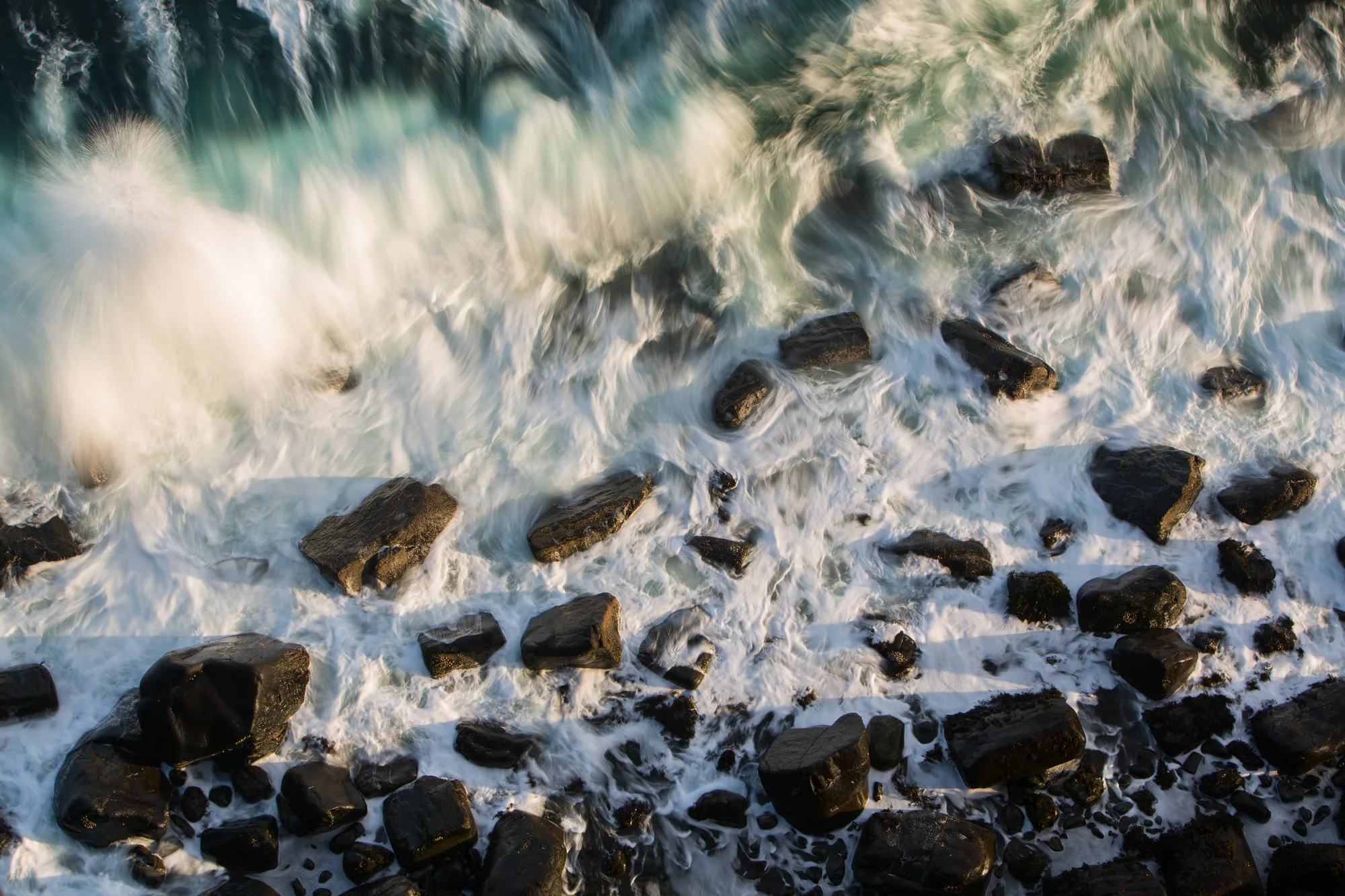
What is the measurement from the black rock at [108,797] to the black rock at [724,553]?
9.17 feet

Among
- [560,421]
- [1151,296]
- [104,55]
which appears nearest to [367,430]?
[560,421]

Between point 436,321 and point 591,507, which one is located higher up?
point 436,321

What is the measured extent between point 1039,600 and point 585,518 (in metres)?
2.51

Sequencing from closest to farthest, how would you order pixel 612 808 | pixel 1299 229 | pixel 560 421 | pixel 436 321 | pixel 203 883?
pixel 203 883 < pixel 612 808 < pixel 560 421 < pixel 436 321 < pixel 1299 229

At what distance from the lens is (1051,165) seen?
7.06 meters

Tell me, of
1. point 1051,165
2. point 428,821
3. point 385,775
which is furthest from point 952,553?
point 1051,165

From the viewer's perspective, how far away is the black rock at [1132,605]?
4.94 meters

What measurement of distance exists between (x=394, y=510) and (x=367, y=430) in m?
0.78

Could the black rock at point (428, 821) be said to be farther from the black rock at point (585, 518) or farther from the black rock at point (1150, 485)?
the black rock at point (1150, 485)

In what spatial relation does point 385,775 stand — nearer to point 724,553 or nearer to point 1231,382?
point 724,553

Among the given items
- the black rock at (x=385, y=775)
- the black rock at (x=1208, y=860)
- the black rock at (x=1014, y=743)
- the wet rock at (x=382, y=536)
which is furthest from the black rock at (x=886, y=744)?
the wet rock at (x=382, y=536)

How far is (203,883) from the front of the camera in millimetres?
4012

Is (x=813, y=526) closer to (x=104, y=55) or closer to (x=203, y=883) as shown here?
(x=203, y=883)

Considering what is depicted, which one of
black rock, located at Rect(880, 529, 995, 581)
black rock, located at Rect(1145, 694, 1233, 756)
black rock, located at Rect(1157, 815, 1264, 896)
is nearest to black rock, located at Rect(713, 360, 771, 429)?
black rock, located at Rect(880, 529, 995, 581)
